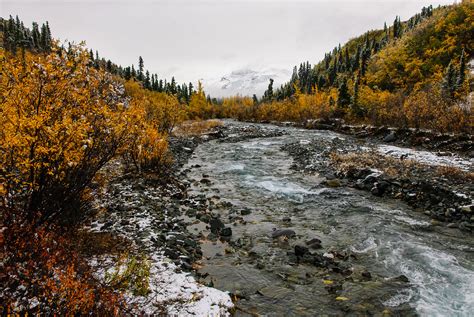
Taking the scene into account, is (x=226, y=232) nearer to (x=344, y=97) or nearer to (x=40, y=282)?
(x=40, y=282)

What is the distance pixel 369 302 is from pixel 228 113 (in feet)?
276

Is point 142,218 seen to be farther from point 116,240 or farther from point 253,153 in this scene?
point 253,153

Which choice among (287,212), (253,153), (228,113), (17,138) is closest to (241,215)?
(287,212)

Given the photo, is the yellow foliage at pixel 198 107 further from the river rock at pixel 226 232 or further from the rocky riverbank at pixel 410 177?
the river rock at pixel 226 232

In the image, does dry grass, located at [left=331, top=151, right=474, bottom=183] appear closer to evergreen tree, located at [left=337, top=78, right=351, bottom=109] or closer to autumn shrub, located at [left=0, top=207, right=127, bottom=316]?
autumn shrub, located at [left=0, top=207, right=127, bottom=316]

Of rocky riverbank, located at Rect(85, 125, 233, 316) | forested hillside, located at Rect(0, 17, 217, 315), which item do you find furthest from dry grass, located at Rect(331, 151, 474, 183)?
forested hillside, located at Rect(0, 17, 217, 315)

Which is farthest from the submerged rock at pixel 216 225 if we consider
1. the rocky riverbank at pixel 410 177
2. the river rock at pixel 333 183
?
the rocky riverbank at pixel 410 177

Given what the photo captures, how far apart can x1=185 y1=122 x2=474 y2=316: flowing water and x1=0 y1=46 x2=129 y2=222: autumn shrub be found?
420cm

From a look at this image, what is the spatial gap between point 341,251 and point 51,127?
338 inches

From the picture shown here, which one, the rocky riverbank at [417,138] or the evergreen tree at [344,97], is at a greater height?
the evergreen tree at [344,97]

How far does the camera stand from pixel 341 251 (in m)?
8.94

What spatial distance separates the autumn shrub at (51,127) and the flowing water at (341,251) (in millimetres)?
4205

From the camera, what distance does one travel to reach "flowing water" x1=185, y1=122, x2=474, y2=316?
21.5ft

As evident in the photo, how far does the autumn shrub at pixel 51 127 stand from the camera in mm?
5414
